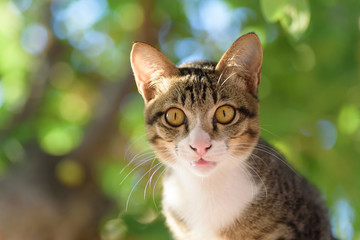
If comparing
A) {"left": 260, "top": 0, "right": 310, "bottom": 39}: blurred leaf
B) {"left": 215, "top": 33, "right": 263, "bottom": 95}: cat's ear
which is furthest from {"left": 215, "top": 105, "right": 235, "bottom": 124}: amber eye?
{"left": 260, "top": 0, "right": 310, "bottom": 39}: blurred leaf

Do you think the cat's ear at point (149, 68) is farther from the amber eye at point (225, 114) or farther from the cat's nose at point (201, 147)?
the cat's nose at point (201, 147)

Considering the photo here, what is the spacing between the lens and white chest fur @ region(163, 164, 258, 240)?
226 centimetres

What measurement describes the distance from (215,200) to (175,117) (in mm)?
523

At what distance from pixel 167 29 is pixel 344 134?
222cm

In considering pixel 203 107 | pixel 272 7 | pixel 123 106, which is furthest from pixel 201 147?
pixel 123 106

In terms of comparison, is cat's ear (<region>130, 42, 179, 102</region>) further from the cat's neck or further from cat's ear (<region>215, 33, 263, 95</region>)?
the cat's neck

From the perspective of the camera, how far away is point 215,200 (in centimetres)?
229

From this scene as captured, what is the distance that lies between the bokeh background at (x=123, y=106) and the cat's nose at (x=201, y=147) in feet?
1.11

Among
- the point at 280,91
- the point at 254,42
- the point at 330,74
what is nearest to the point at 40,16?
the point at 280,91

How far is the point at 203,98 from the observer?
2186 millimetres

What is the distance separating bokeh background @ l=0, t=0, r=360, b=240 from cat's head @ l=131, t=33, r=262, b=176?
21 centimetres

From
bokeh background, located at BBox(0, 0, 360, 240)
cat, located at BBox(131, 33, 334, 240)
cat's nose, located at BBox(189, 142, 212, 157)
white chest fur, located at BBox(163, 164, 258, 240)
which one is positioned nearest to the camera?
cat's nose, located at BBox(189, 142, 212, 157)

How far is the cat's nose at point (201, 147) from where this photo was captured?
199cm

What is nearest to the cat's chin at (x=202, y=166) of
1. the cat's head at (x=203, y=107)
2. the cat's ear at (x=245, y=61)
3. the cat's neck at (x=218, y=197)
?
the cat's head at (x=203, y=107)
